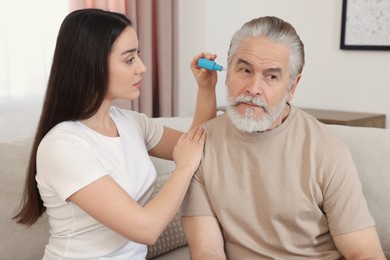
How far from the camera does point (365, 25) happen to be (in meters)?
3.40

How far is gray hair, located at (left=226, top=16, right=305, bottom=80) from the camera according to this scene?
4.79ft

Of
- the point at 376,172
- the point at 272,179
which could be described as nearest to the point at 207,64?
the point at 272,179

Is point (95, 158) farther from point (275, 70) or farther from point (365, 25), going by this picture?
point (365, 25)

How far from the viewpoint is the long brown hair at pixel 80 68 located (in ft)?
4.58

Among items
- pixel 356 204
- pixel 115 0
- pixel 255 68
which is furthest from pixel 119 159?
pixel 115 0

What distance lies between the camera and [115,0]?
2967 mm

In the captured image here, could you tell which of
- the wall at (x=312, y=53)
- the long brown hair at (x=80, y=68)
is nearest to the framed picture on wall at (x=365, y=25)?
the wall at (x=312, y=53)

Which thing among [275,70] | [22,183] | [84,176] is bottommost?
[22,183]

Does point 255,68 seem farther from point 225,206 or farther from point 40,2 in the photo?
→ point 40,2

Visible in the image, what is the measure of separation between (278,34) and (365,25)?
2.15m

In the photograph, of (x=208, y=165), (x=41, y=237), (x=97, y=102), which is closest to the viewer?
(x=97, y=102)

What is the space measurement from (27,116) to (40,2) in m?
0.56

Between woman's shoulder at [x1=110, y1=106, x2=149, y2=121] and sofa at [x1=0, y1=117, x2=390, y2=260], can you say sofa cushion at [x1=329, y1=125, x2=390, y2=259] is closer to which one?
Result: sofa at [x1=0, y1=117, x2=390, y2=260]

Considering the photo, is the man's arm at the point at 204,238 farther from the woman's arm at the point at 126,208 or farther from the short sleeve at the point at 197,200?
the woman's arm at the point at 126,208
